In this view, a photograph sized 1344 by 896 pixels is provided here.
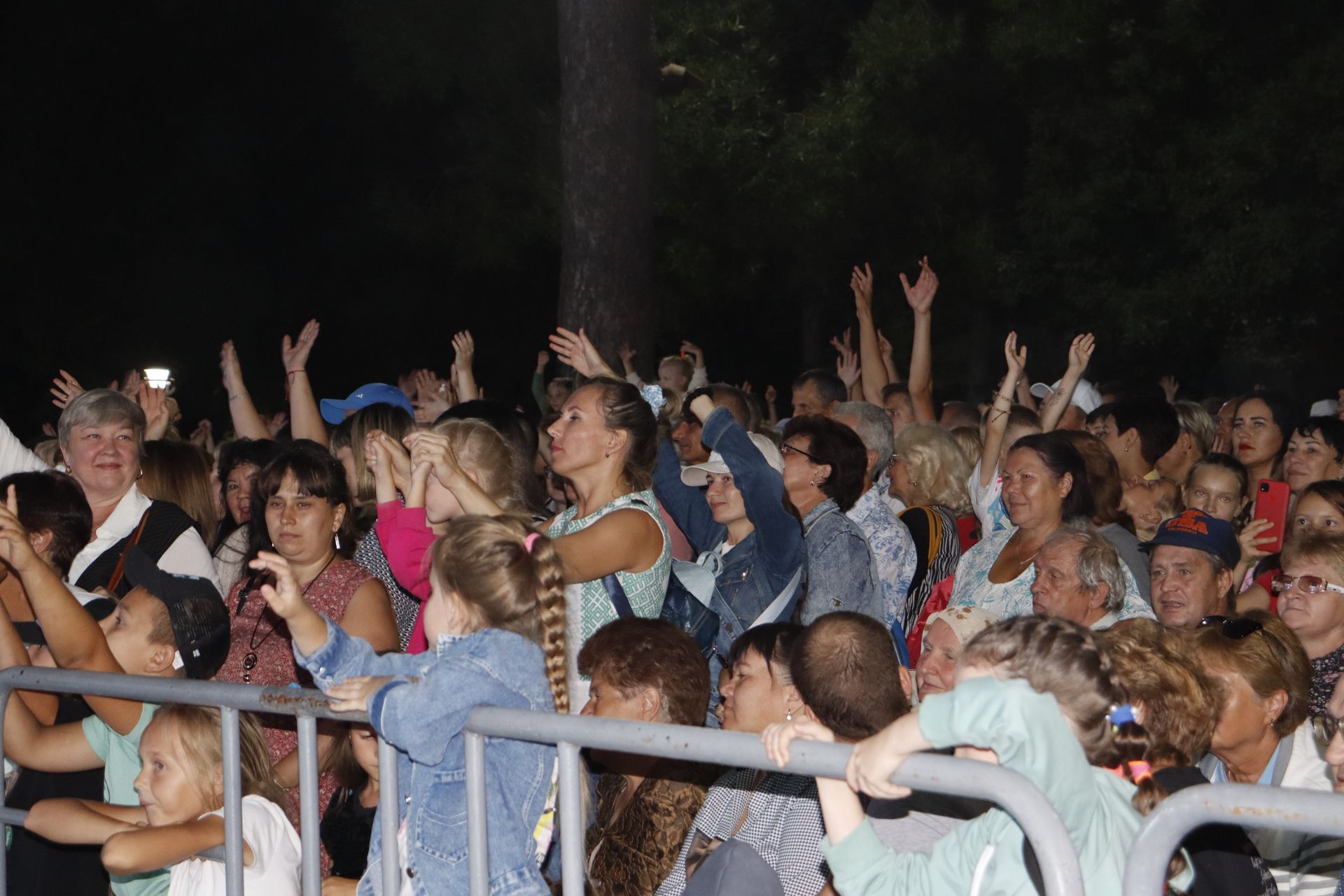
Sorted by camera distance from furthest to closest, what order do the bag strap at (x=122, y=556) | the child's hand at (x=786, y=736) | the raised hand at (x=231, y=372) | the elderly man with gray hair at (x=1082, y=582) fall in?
the raised hand at (x=231, y=372) → the bag strap at (x=122, y=556) → the elderly man with gray hair at (x=1082, y=582) → the child's hand at (x=786, y=736)

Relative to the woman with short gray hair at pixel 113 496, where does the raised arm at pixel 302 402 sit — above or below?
above

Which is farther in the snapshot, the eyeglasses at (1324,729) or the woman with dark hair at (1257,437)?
the woman with dark hair at (1257,437)

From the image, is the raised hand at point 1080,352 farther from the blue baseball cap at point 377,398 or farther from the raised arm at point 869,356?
the blue baseball cap at point 377,398

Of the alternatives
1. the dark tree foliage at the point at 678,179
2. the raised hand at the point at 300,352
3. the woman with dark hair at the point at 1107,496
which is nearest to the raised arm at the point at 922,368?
the woman with dark hair at the point at 1107,496

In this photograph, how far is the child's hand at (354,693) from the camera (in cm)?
286

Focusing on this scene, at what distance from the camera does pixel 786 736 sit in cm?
229

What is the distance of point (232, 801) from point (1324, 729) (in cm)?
266

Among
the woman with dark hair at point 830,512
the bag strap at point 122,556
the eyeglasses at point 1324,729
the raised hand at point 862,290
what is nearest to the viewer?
the eyeglasses at point 1324,729

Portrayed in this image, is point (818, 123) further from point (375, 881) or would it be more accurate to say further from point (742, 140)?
point (375, 881)

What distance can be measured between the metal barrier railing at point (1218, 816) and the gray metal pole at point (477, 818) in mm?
1236

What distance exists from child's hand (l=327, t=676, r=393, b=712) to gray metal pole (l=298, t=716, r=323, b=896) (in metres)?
0.11

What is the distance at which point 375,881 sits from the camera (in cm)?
302

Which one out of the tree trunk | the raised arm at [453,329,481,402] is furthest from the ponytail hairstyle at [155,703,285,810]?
the tree trunk

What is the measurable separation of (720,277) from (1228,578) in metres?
15.2
